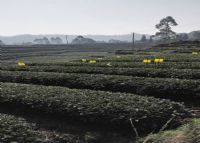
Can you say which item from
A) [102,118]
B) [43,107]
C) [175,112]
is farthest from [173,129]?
[43,107]

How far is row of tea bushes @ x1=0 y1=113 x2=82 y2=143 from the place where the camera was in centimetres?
797

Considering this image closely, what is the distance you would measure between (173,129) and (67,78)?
742 cm

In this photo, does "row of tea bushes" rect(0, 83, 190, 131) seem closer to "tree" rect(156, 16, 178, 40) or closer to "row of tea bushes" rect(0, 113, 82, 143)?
"row of tea bushes" rect(0, 113, 82, 143)

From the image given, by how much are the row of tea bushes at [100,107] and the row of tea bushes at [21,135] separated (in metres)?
0.98

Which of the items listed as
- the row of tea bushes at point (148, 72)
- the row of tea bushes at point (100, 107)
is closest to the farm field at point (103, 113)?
the row of tea bushes at point (100, 107)

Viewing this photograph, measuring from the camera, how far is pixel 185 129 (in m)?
8.59

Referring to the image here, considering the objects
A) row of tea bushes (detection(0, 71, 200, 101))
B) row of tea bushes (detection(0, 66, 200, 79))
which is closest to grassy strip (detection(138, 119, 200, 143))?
row of tea bushes (detection(0, 71, 200, 101))

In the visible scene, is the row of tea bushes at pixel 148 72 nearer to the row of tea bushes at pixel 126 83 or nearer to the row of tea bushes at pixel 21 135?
the row of tea bushes at pixel 126 83

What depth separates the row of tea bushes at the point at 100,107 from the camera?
956 centimetres

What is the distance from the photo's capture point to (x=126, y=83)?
14250mm

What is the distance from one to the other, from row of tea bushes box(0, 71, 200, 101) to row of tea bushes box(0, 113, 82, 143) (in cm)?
487

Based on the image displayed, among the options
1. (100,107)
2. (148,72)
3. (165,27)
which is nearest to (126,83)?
(148,72)

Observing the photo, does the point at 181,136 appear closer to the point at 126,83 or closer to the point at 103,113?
the point at 103,113

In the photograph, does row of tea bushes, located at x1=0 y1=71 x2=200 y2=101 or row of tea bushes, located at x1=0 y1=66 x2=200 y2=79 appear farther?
row of tea bushes, located at x1=0 y1=66 x2=200 y2=79
